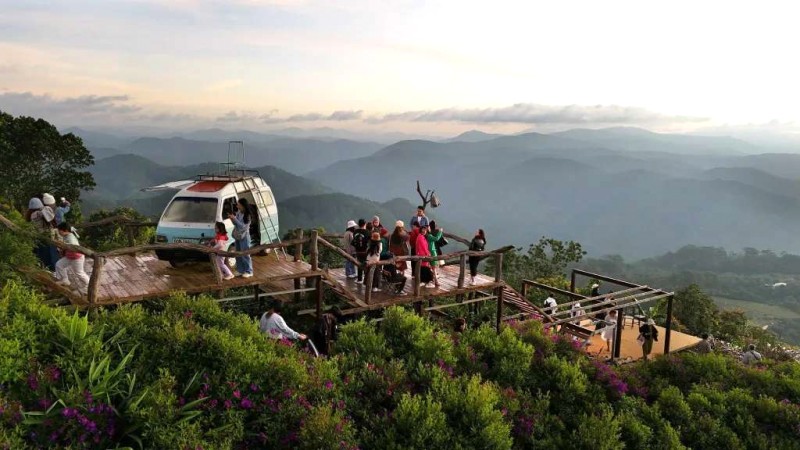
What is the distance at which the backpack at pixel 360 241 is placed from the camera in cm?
1328

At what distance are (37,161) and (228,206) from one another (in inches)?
1192

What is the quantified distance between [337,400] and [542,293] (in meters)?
18.8

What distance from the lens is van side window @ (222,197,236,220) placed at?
1299 cm

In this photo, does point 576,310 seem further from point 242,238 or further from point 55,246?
point 55,246

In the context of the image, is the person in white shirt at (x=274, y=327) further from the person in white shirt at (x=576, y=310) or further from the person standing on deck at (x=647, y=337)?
the person standing on deck at (x=647, y=337)

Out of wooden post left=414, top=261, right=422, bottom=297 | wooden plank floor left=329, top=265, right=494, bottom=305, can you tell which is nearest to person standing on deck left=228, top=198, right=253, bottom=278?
wooden plank floor left=329, top=265, right=494, bottom=305

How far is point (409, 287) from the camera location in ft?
45.4

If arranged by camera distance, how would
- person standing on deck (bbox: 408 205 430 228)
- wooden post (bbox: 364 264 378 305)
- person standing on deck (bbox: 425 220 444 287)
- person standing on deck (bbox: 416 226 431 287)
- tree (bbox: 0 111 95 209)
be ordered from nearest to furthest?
wooden post (bbox: 364 264 378 305) < person standing on deck (bbox: 416 226 431 287) < person standing on deck (bbox: 425 220 444 287) < person standing on deck (bbox: 408 205 430 228) < tree (bbox: 0 111 95 209)

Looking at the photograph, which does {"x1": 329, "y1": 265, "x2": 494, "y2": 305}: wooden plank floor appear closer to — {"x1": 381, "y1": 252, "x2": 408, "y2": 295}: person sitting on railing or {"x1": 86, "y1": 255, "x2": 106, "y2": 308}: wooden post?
{"x1": 381, "y1": 252, "x2": 408, "y2": 295}: person sitting on railing

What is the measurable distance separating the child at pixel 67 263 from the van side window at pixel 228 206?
3339 mm

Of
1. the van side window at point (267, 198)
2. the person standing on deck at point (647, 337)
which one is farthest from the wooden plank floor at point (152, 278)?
the person standing on deck at point (647, 337)

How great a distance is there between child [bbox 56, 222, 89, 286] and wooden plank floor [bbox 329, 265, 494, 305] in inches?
211

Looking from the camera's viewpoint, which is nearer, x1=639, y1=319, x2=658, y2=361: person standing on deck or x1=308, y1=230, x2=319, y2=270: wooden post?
x1=308, y1=230, x2=319, y2=270: wooden post

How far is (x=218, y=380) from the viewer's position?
689 cm
